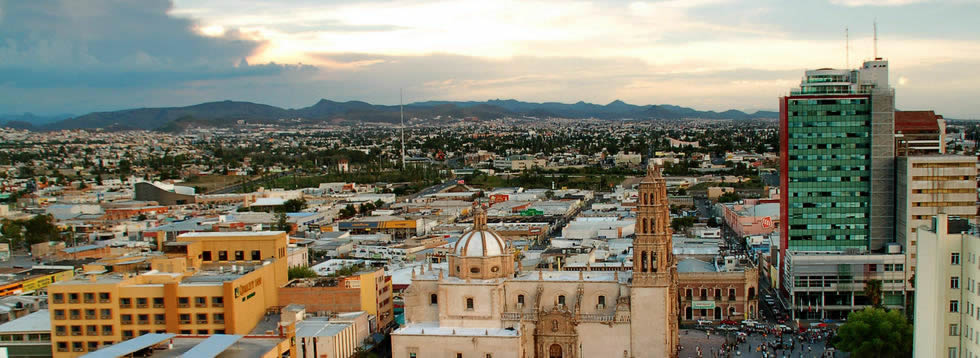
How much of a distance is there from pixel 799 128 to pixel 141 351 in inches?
1398

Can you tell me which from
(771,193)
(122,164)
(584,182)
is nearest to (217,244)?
(771,193)

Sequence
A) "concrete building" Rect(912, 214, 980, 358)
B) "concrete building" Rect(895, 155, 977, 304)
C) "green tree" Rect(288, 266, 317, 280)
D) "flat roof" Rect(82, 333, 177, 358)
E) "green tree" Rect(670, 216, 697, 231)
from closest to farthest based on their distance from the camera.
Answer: "concrete building" Rect(912, 214, 980, 358)
"flat roof" Rect(82, 333, 177, 358)
"concrete building" Rect(895, 155, 977, 304)
"green tree" Rect(288, 266, 317, 280)
"green tree" Rect(670, 216, 697, 231)

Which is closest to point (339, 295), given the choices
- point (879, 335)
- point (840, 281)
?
point (879, 335)

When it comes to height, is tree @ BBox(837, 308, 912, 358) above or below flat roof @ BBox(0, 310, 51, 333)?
below

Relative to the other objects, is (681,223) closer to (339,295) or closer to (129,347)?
(339,295)

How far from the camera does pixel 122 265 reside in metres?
44.2

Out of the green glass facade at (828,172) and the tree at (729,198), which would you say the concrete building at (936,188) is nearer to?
the green glass facade at (828,172)

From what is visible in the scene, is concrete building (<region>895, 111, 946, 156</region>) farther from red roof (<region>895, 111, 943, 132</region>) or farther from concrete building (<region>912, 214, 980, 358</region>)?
concrete building (<region>912, 214, 980, 358</region>)

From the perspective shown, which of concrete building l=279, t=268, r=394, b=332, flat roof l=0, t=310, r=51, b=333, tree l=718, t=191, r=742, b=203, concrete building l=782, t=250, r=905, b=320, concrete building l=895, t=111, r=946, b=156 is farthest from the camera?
tree l=718, t=191, r=742, b=203

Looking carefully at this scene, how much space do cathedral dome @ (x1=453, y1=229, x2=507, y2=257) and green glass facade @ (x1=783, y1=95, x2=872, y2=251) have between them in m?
20.1

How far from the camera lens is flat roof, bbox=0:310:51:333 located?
3198 centimetres

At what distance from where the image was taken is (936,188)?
142 feet

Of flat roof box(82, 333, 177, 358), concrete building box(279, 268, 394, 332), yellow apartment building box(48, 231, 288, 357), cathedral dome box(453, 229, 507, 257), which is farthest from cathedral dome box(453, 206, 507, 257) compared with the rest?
flat roof box(82, 333, 177, 358)

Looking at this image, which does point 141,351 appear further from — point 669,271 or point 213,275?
point 669,271
